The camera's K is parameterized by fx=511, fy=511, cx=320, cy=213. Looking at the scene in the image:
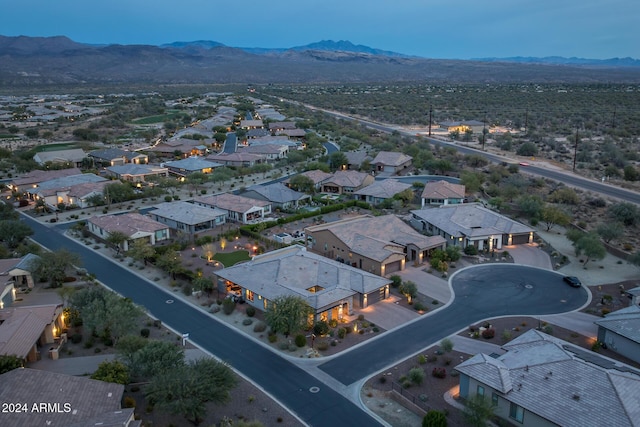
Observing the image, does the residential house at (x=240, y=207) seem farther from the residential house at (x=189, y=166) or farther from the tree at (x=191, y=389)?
the tree at (x=191, y=389)

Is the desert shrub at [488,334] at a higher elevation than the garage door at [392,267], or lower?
lower

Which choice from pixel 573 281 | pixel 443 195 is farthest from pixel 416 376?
pixel 443 195

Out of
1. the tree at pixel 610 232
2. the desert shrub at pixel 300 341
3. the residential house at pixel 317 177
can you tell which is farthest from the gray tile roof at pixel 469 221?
the desert shrub at pixel 300 341

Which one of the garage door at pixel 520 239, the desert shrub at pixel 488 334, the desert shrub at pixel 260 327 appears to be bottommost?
the desert shrub at pixel 260 327

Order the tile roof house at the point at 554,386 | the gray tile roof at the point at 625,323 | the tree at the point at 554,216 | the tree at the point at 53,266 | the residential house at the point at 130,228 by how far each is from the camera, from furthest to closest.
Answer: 1. the tree at the point at 554,216
2. the residential house at the point at 130,228
3. the tree at the point at 53,266
4. the gray tile roof at the point at 625,323
5. the tile roof house at the point at 554,386

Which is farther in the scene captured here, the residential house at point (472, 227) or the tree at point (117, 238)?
the residential house at point (472, 227)

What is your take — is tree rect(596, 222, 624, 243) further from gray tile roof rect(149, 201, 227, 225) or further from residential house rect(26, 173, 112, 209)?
residential house rect(26, 173, 112, 209)

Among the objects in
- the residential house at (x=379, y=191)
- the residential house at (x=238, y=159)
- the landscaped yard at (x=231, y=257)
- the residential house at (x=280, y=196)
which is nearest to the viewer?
the landscaped yard at (x=231, y=257)
